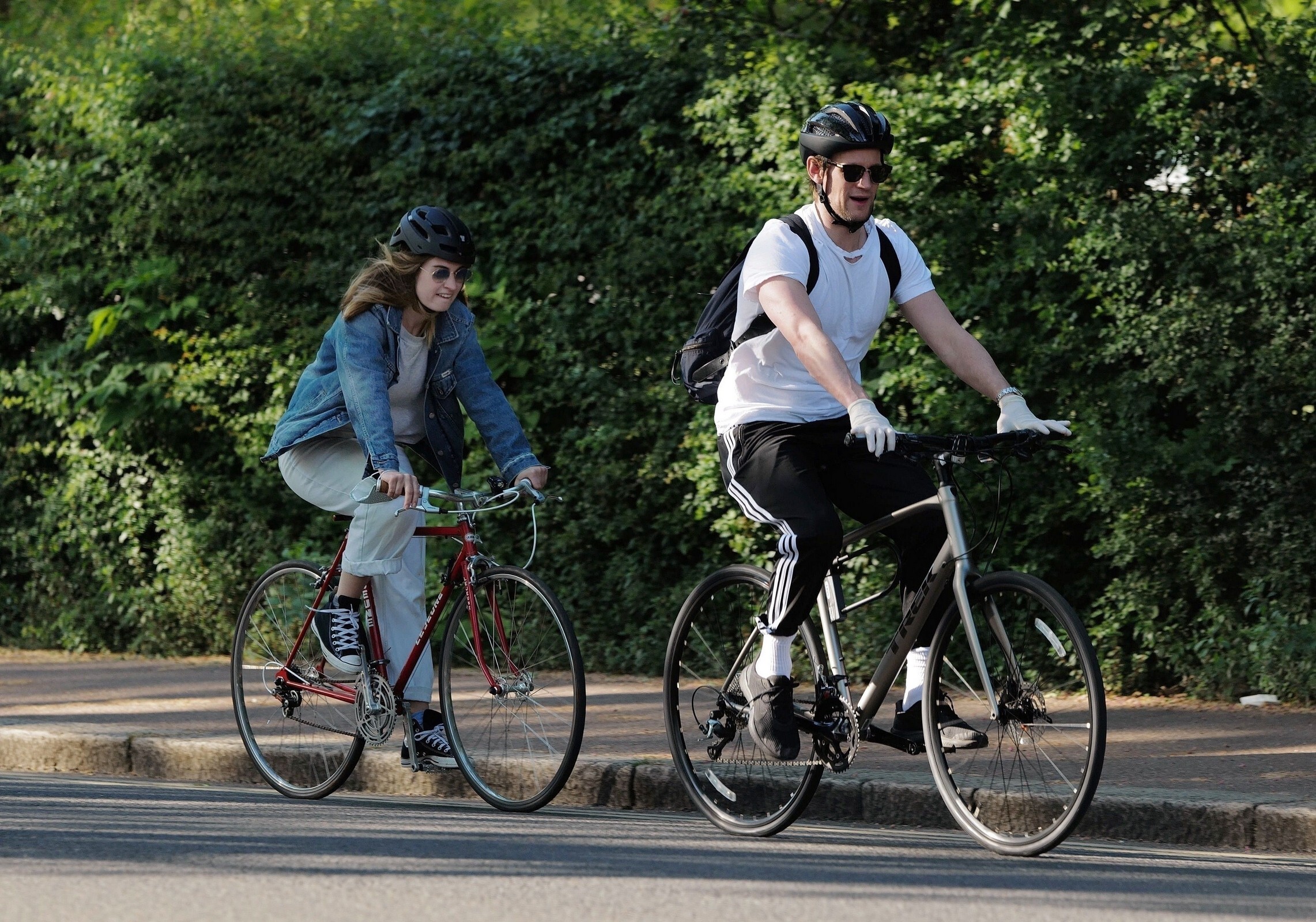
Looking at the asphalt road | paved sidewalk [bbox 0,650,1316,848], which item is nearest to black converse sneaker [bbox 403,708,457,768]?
the asphalt road

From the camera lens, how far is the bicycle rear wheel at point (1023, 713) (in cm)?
467

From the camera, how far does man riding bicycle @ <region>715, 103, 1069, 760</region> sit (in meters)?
5.09

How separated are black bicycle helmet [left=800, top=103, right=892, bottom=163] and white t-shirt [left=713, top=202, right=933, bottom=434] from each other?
0.21 metres

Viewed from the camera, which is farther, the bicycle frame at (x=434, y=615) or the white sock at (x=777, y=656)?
the bicycle frame at (x=434, y=615)

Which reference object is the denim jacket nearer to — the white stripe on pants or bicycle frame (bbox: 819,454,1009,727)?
the white stripe on pants

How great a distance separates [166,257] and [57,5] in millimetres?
11490

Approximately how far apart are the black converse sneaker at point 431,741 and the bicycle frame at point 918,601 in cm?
151

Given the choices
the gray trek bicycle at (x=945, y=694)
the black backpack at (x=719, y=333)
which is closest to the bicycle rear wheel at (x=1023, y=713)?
the gray trek bicycle at (x=945, y=694)

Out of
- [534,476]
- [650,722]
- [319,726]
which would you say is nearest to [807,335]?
[534,476]

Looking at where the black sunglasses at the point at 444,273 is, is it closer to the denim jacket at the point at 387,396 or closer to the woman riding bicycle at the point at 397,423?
the woman riding bicycle at the point at 397,423

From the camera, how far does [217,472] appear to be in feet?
33.7

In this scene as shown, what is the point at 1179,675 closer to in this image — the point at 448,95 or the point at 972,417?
the point at 972,417

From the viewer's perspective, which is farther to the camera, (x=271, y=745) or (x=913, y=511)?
(x=271, y=745)

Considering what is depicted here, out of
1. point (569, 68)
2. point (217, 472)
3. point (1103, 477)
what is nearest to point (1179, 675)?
point (1103, 477)
